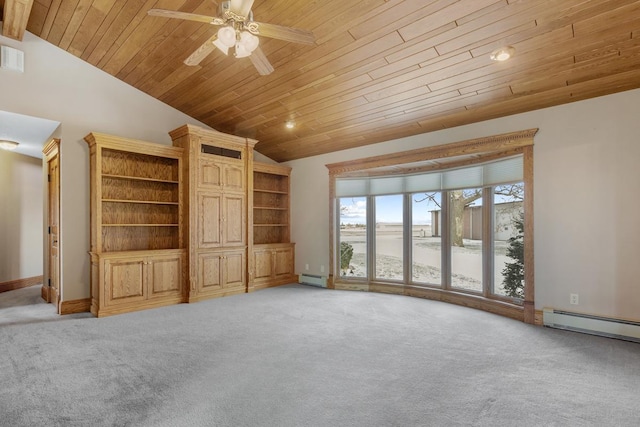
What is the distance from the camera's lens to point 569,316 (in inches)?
144

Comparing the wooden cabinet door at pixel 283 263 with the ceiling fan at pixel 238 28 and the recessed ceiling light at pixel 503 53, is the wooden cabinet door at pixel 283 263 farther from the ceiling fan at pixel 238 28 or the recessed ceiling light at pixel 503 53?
the recessed ceiling light at pixel 503 53

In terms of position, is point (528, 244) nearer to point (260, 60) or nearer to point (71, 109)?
point (260, 60)

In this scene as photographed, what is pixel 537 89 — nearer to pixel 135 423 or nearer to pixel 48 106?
pixel 135 423

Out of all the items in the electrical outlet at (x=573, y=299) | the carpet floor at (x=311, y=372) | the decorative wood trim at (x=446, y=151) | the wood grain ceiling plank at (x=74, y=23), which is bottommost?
the carpet floor at (x=311, y=372)

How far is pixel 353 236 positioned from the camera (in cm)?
614

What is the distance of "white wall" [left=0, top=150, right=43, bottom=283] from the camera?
19.0ft

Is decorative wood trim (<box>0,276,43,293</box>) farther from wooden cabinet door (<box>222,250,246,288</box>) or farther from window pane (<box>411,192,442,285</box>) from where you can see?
window pane (<box>411,192,442,285</box>)

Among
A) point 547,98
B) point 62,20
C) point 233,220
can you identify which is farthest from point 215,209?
point 547,98

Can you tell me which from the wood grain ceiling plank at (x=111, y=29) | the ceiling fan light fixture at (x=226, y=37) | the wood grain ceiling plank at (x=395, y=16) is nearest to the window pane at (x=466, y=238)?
the wood grain ceiling plank at (x=395, y=16)

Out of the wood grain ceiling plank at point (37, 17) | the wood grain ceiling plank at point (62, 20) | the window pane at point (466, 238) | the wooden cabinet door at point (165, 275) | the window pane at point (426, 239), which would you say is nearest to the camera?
the wood grain ceiling plank at point (62, 20)

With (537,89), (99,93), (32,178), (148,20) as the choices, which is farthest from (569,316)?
(32,178)

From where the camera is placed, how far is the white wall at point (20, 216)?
5789mm

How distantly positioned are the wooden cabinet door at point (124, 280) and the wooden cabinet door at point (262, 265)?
6.16 feet

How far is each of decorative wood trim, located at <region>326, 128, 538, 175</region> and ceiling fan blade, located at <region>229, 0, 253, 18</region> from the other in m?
3.37
